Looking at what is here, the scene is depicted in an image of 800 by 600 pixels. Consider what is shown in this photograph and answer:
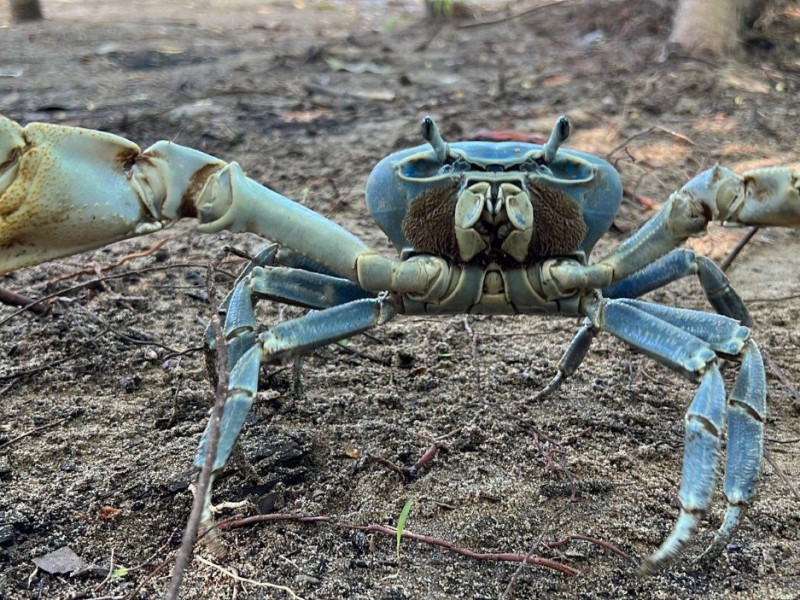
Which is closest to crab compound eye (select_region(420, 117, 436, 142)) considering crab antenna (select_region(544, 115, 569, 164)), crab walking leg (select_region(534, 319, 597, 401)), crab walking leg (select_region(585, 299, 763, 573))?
crab antenna (select_region(544, 115, 569, 164))

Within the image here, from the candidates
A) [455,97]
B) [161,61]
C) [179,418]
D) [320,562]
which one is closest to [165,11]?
[161,61]

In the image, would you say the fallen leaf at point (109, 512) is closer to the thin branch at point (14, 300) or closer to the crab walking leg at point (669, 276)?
the thin branch at point (14, 300)

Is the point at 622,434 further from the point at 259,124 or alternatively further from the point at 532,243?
the point at 259,124

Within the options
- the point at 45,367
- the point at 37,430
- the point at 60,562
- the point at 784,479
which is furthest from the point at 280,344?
the point at 784,479

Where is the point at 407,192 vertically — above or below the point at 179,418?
above

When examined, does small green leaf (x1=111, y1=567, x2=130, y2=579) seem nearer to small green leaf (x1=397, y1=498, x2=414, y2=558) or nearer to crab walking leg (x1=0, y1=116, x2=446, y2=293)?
small green leaf (x1=397, y1=498, x2=414, y2=558)

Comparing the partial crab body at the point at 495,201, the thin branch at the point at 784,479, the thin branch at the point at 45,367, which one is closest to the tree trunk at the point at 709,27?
the partial crab body at the point at 495,201

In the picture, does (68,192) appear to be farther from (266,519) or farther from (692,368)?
(692,368)
